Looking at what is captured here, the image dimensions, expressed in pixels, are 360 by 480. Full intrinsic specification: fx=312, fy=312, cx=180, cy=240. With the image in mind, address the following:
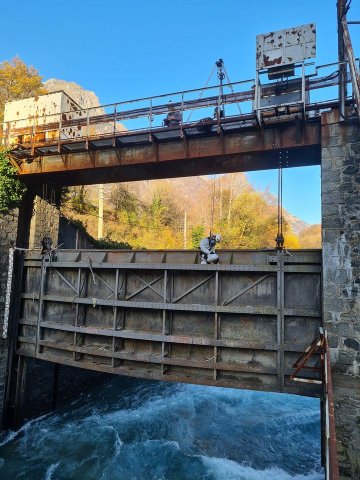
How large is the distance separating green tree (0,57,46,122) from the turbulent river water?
2586 cm

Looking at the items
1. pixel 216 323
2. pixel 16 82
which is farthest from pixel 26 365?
pixel 16 82

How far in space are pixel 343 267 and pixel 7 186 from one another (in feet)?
35.9

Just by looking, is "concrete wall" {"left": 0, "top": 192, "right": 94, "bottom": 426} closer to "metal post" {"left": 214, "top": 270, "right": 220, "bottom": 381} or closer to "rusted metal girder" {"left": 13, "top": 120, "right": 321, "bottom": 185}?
"rusted metal girder" {"left": 13, "top": 120, "right": 321, "bottom": 185}

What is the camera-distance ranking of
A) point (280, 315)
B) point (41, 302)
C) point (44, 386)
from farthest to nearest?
point (44, 386), point (41, 302), point (280, 315)

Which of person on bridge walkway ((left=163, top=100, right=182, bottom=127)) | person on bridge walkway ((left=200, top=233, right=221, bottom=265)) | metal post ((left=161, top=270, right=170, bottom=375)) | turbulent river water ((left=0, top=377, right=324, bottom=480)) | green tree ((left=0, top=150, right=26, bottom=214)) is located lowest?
turbulent river water ((left=0, top=377, right=324, bottom=480))

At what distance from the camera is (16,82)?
27656 mm

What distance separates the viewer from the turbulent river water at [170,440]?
9.19 metres

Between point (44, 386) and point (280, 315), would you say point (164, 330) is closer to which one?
point (280, 315)

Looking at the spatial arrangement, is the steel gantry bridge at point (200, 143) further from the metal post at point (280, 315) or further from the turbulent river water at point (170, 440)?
the turbulent river water at point (170, 440)

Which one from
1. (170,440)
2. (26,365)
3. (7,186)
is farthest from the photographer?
(26,365)

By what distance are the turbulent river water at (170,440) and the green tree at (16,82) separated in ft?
84.9

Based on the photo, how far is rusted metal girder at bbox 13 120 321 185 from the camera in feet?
27.6

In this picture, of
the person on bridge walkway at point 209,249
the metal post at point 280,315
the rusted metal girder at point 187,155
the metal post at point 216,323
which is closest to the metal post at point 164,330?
the person on bridge walkway at point 209,249

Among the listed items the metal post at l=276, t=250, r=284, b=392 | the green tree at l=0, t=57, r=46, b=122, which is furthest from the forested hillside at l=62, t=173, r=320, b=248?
the metal post at l=276, t=250, r=284, b=392
